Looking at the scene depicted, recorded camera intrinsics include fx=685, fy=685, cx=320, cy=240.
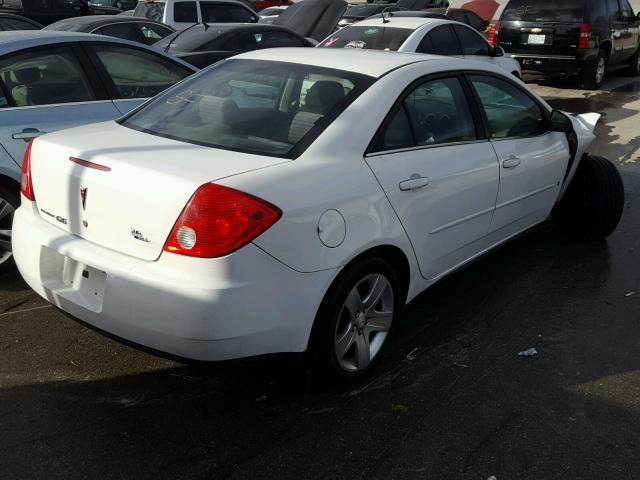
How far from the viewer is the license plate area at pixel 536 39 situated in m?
12.4

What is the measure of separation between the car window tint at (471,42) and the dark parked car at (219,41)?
2.45m

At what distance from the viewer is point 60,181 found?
10.1ft

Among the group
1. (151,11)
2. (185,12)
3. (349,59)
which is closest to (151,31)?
(185,12)

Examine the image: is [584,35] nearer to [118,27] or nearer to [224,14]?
[224,14]

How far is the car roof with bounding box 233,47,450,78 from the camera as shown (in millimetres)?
3557

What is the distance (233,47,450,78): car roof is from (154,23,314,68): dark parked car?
506 centimetres

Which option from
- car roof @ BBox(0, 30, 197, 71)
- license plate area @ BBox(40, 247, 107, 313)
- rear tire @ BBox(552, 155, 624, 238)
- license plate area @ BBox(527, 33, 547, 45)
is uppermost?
car roof @ BBox(0, 30, 197, 71)

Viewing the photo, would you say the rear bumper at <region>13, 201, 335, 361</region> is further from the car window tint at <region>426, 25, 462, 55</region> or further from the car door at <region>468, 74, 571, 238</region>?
the car window tint at <region>426, 25, 462, 55</region>

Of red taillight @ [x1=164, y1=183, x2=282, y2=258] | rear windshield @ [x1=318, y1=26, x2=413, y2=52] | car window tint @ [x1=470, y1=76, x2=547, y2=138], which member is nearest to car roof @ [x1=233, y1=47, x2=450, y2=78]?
car window tint @ [x1=470, y1=76, x2=547, y2=138]

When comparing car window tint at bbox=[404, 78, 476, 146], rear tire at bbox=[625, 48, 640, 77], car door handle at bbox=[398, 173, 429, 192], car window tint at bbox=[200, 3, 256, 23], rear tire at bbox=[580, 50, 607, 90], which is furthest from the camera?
rear tire at bbox=[625, 48, 640, 77]

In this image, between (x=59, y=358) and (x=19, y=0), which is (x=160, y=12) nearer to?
(x=19, y=0)

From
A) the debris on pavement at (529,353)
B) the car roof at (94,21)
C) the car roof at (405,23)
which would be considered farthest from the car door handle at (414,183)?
the car roof at (94,21)

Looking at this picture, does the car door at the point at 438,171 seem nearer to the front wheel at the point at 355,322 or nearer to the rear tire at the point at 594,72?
the front wheel at the point at 355,322

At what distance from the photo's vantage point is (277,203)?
2.70 meters
